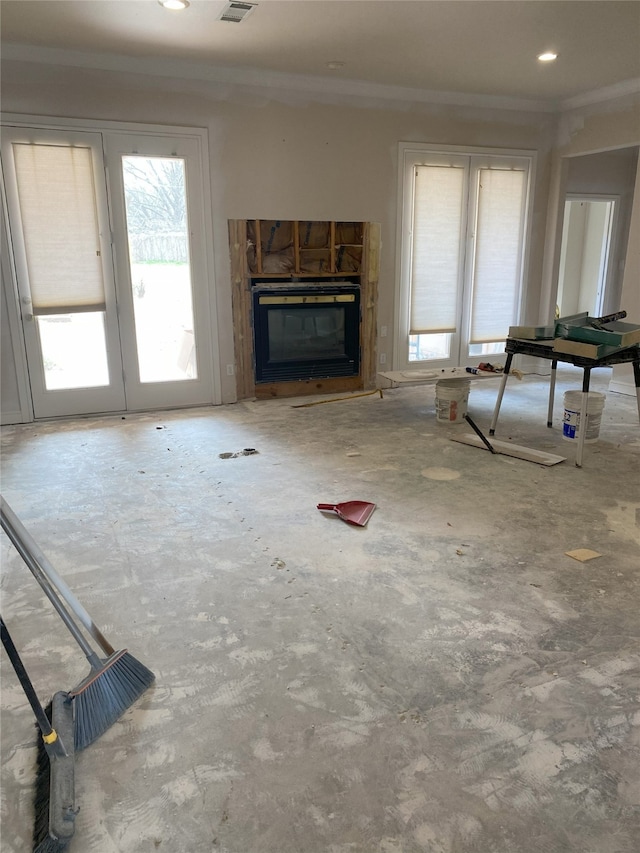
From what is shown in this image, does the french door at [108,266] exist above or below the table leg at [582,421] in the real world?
above

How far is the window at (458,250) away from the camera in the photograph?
5918 mm

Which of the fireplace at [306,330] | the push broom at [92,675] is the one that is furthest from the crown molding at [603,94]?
the push broom at [92,675]

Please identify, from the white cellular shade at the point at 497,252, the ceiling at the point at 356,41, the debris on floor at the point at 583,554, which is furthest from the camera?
the white cellular shade at the point at 497,252

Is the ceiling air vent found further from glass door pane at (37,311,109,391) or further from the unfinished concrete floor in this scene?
the unfinished concrete floor

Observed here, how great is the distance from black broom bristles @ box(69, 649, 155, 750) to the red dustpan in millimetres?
1384

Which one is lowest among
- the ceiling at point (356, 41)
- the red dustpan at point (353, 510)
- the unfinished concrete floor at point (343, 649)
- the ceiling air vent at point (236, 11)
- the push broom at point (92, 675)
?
the unfinished concrete floor at point (343, 649)

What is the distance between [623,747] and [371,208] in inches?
200

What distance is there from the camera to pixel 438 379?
469cm

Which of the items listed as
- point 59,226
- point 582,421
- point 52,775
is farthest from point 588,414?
point 59,226

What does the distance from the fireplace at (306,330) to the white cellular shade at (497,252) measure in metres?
1.51

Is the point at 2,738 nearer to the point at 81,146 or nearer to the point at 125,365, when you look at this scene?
the point at 125,365

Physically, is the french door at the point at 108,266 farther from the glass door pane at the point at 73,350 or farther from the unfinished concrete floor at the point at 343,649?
the unfinished concrete floor at the point at 343,649

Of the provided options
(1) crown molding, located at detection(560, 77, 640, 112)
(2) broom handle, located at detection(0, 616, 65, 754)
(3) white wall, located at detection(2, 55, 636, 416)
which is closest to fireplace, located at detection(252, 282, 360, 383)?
(3) white wall, located at detection(2, 55, 636, 416)

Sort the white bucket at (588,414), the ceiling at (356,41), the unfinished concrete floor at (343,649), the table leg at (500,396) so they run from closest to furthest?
the unfinished concrete floor at (343,649) < the ceiling at (356,41) < the white bucket at (588,414) < the table leg at (500,396)
